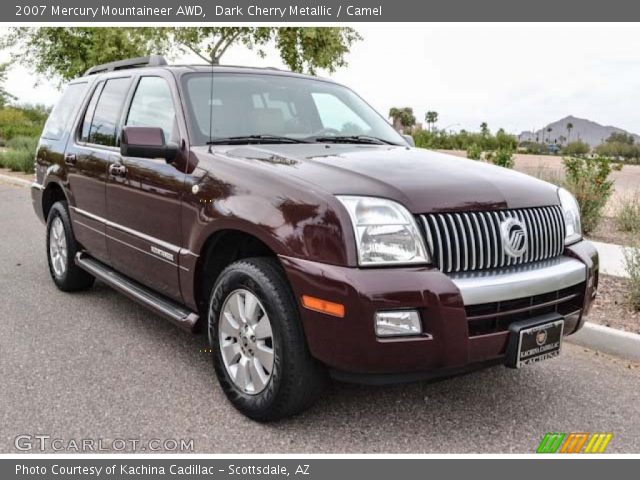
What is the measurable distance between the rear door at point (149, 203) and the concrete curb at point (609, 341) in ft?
9.61

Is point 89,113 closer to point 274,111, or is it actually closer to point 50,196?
point 50,196

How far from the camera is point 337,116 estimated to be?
4.63 m

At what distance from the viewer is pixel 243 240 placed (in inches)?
141

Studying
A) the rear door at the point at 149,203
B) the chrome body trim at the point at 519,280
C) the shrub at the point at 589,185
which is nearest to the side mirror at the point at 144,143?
the rear door at the point at 149,203

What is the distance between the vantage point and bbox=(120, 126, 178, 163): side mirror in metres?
3.77

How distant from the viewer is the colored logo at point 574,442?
325 cm

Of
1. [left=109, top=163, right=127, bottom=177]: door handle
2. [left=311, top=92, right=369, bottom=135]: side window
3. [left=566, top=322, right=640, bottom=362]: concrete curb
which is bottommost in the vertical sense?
[left=566, top=322, right=640, bottom=362]: concrete curb

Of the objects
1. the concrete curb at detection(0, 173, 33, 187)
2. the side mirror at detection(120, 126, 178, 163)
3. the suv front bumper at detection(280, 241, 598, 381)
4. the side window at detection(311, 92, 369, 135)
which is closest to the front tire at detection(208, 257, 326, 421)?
the suv front bumper at detection(280, 241, 598, 381)

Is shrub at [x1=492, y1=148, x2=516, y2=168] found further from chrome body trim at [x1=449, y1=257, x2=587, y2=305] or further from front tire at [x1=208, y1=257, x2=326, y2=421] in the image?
front tire at [x1=208, y1=257, x2=326, y2=421]

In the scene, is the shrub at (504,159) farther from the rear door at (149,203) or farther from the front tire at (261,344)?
the front tire at (261,344)

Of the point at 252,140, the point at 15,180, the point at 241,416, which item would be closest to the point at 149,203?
the point at 252,140

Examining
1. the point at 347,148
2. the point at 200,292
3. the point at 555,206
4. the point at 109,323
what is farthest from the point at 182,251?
the point at 555,206

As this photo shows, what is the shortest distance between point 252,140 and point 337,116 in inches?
33.7
